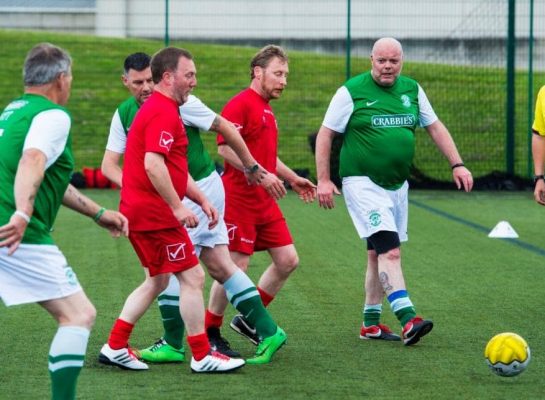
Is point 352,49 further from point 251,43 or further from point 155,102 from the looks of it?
point 155,102

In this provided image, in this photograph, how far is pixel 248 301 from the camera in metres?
7.65

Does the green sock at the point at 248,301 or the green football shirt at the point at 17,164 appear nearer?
the green football shirt at the point at 17,164

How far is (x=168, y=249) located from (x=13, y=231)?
1.69 metres

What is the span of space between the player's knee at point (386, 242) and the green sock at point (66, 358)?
288 centimetres

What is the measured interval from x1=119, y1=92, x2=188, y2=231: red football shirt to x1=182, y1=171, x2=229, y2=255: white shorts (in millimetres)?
463

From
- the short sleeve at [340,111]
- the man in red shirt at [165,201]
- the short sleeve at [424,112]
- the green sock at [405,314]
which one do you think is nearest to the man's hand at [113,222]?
the man in red shirt at [165,201]

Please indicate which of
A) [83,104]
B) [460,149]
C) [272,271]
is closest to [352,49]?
[460,149]

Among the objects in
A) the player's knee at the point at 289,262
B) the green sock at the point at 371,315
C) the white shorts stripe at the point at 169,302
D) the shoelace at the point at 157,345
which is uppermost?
the player's knee at the point at 289,262

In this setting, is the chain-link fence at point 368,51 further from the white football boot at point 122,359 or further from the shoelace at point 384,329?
the white football boot at point 122,359

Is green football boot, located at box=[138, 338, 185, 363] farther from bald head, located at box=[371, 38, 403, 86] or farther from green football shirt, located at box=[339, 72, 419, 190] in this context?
bald head, located at box=[371, 38, 403, 86]

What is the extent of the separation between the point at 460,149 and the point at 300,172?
3.30 meters

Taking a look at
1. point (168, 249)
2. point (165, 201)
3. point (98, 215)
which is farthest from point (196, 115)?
point (98, 215)

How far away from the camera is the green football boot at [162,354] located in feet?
25.0

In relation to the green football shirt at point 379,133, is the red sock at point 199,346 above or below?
below
